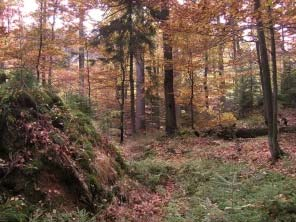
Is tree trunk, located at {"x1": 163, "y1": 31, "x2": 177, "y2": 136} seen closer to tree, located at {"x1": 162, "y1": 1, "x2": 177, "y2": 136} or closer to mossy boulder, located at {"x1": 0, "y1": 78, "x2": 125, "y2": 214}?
tree, located at {"x1": 162, "y1": 1, "x2": 177, "y2": 136}

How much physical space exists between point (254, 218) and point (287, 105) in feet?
55.8

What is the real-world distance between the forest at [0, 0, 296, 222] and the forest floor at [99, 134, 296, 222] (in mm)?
29

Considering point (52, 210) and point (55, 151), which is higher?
point (55, 151)

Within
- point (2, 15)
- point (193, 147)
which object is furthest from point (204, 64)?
point (2, 15)

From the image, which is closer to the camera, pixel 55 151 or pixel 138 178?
pixel 55 151

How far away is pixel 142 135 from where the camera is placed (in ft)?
53.5

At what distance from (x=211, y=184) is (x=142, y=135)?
8794mm

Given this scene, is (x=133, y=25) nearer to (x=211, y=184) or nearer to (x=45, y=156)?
(x=211, y=184)

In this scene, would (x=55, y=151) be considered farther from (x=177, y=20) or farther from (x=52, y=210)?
(x=177, y=20)

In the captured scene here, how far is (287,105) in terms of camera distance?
2052cm

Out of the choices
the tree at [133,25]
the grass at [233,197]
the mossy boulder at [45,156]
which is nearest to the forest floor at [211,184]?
the grass at [233,197]

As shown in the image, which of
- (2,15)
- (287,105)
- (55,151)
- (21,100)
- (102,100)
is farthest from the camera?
(102,100)

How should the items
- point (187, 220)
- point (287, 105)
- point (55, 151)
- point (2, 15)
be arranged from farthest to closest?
point (287, 105)
point (2, 15)
point (55, 151)
point (187, 220)

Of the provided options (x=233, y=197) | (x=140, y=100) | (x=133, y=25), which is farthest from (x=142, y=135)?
(x=233, y=197)
